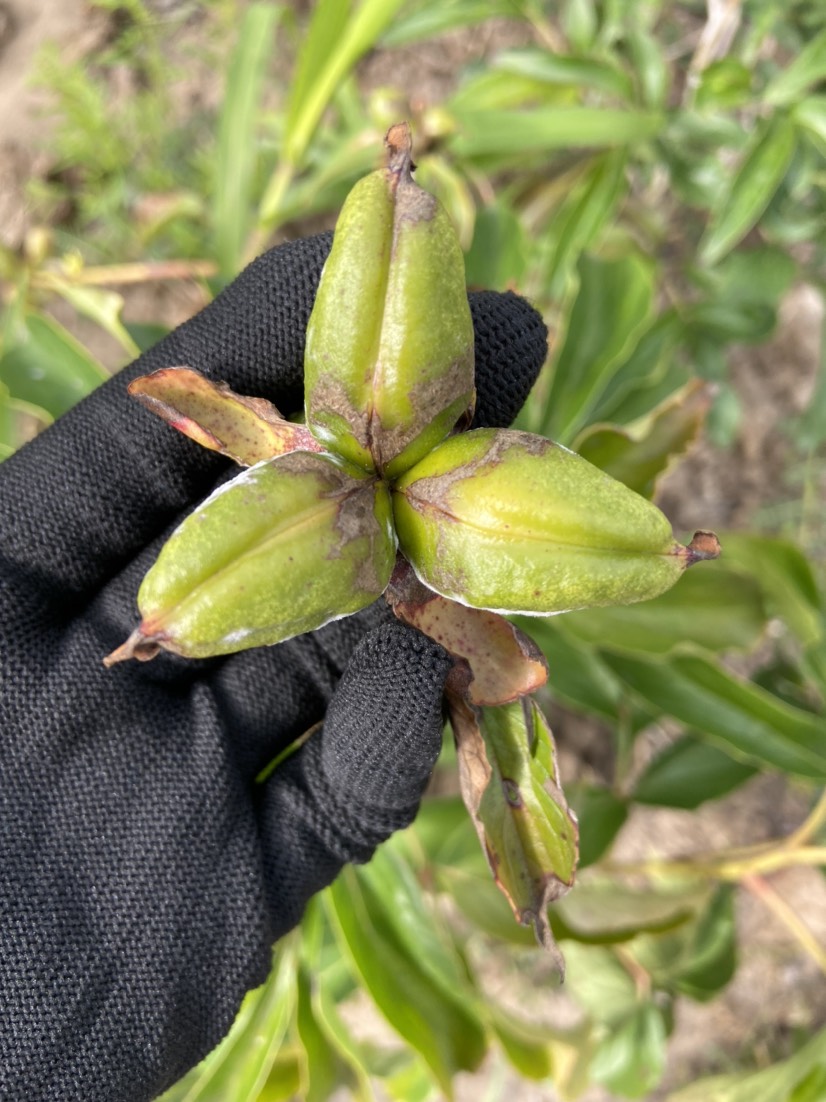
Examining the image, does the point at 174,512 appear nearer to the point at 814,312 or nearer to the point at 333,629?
the point at 333,629

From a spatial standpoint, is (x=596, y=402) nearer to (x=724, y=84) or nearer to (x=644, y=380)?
(x=644, y=380)

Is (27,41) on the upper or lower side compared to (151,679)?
upper

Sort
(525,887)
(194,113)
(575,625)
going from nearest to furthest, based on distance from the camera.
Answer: (525,887) < (575,625) < (194,113)

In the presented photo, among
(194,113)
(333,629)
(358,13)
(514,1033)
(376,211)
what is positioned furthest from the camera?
(194,113)

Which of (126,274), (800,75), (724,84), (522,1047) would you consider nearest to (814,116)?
(800,75)

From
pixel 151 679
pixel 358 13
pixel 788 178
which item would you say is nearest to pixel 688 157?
pixel 788 178
